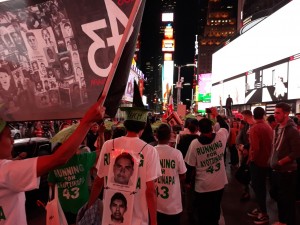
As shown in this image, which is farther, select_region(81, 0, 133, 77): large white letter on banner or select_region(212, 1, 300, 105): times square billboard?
select_region(212, 1, 300, 105): times square billboard

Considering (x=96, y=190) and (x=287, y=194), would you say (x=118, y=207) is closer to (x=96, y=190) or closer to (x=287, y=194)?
(x=96, y=190)

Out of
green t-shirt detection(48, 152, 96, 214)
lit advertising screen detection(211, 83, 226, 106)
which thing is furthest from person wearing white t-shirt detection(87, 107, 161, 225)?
lit advertising screen detection(211, 83, 226, 106)

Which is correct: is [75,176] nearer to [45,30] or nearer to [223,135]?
[45,30]

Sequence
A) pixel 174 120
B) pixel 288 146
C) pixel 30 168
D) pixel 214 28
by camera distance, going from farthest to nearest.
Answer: pixel 214 28
pixel 174 120
pixel 288 146
pixel 30 168

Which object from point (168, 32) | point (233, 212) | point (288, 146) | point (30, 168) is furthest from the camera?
point (168, 32)

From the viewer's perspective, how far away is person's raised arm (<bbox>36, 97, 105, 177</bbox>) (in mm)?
1901

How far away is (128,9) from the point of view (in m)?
2.36

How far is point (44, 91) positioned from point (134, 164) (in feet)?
3.64

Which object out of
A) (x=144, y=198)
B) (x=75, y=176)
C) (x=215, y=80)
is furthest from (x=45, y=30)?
(x=215, y=80)

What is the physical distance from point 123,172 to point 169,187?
1464 mm

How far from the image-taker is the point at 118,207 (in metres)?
3.02

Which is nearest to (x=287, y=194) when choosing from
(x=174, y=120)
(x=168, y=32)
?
(x=174, y=120)

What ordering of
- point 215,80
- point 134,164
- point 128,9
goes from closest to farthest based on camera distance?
1. point 128,9
2. point 134,164
3. point 215,80

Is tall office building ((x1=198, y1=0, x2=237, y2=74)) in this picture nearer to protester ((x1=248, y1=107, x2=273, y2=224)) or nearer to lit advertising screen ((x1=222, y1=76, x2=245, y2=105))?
lit advertising screen ((x1=222, y1=76, x2=245, y2=105))
